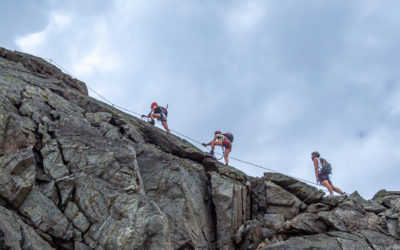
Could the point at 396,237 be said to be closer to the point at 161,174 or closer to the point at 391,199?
the point at 391,199

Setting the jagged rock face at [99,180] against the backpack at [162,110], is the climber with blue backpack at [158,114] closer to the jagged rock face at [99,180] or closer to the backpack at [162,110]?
the backpack at [162,110]

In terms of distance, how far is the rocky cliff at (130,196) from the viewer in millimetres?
12953

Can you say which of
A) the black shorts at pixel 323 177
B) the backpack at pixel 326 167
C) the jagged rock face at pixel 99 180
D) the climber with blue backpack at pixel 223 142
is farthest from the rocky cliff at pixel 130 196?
the climber with blue backpack at pixel 223 142

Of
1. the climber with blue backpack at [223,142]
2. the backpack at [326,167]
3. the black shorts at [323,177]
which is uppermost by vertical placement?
the climber with blue backpack at [223,142]

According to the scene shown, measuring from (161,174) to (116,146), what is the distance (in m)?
2.68

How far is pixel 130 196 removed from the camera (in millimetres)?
14109

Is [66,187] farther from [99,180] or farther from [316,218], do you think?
[316,218]

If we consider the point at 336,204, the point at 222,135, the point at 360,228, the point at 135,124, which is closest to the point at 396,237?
the point at 360,228

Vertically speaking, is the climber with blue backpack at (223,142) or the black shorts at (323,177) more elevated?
the climber with blue backpack at (223,142)

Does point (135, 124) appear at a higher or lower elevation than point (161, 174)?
higher

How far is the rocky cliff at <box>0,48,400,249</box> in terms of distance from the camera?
1295cm

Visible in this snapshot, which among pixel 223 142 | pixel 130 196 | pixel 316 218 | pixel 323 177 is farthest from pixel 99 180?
pixel 323 177

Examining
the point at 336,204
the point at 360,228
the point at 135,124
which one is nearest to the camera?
the point at 360,228

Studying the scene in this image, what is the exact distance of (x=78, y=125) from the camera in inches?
707
